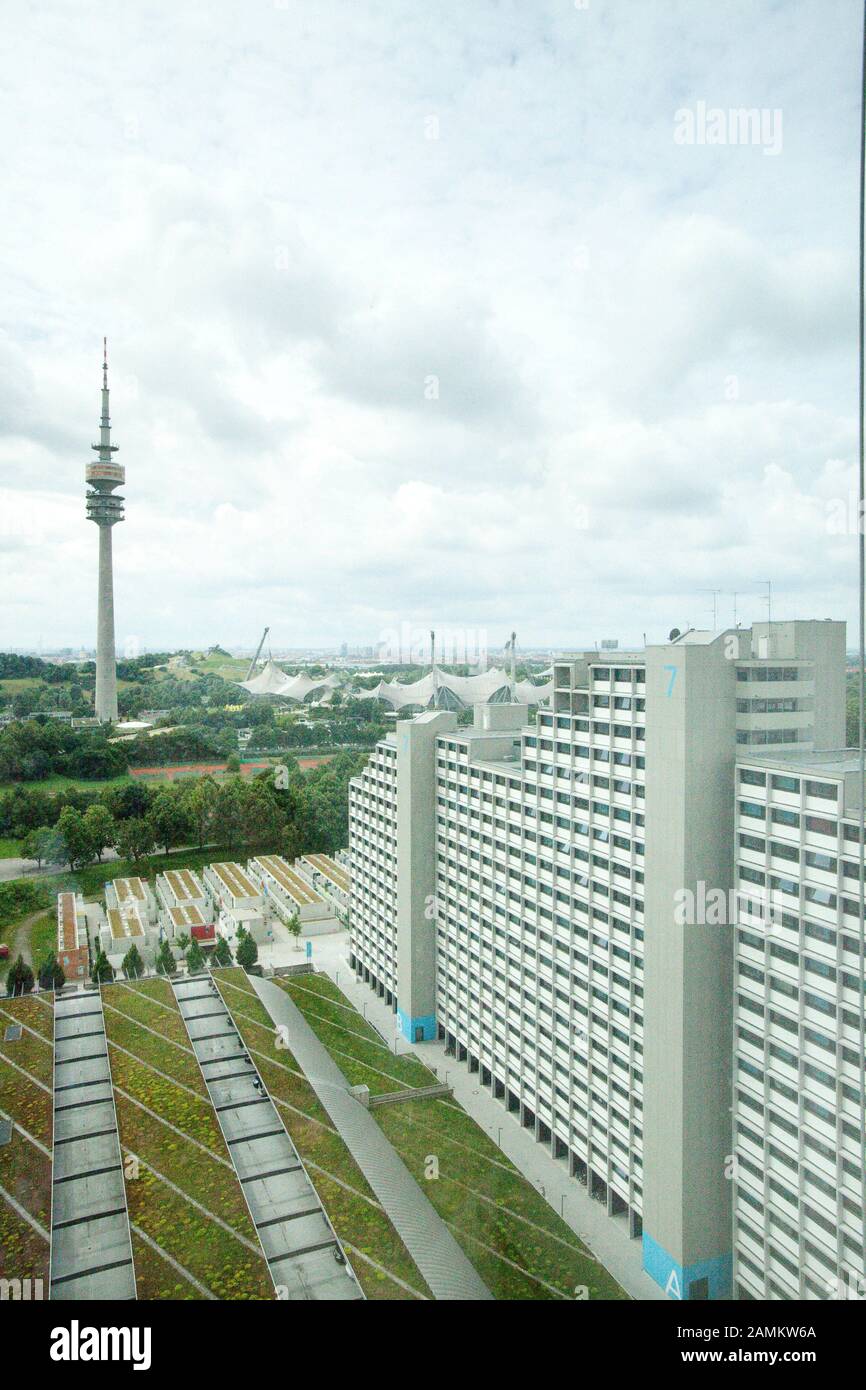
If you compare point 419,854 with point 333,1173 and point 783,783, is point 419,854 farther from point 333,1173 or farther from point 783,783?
point 783,783

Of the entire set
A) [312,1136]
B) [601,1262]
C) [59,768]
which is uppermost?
[59,768]

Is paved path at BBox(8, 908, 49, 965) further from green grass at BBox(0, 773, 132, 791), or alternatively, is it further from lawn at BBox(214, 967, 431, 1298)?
lawn at BBox(214, 967, 431, 1298)

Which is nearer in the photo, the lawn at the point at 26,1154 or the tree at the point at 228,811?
the lawn at the point at 26,1154

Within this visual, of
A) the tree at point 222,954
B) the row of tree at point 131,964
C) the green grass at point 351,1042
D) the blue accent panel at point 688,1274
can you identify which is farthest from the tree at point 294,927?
the blue accent panel at point 688,1274

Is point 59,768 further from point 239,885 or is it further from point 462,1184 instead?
point 462,1184

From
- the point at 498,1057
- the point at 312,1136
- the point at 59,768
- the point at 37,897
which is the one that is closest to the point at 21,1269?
the point at 312,1136

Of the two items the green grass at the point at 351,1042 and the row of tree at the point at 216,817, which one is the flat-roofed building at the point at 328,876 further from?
the green grass at the point at 351,1042
